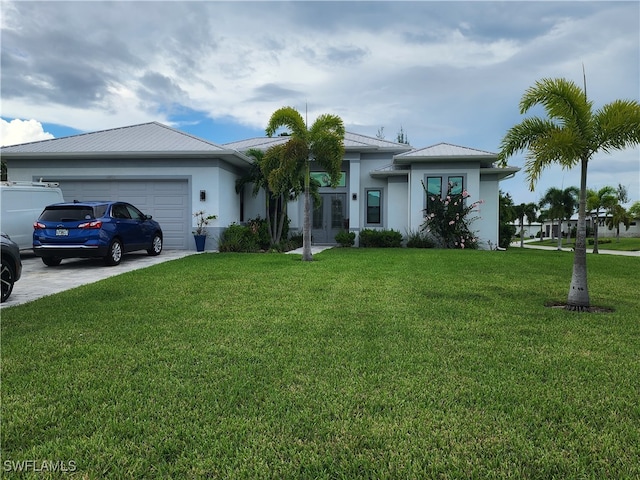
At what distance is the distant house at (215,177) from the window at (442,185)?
6 centimetres

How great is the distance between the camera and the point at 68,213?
10336mm

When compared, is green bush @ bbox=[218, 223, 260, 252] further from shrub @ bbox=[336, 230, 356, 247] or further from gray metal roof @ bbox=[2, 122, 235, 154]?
shrub @ bbox=[336, 230, 356, 247]

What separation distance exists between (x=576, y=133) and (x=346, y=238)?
37.5 ft

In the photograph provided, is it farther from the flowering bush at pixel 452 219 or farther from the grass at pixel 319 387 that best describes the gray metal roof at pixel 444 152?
the grass at pixel 319 387

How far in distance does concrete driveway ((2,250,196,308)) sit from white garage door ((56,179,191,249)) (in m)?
1.82

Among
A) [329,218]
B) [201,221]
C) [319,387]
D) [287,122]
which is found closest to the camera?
[319,387]

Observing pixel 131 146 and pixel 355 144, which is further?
pixel 355 144

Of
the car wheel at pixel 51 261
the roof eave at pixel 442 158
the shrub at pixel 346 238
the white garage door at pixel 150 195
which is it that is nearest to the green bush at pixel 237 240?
the white garage door at pixel 150 195

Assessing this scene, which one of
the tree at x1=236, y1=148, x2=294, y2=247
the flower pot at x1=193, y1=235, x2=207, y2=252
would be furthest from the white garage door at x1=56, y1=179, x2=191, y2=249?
the tree at x1=236, y1=148, x2=294, y2=247

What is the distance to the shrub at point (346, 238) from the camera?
57.6 ft

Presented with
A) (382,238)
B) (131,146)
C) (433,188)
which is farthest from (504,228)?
(131,146)

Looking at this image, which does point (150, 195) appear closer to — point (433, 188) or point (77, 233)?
point (77, 233)

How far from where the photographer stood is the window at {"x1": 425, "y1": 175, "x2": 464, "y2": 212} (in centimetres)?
1734

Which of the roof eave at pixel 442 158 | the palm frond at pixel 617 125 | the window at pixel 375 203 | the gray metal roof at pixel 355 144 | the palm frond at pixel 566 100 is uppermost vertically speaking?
the gray metal roof at pixel 355 144
